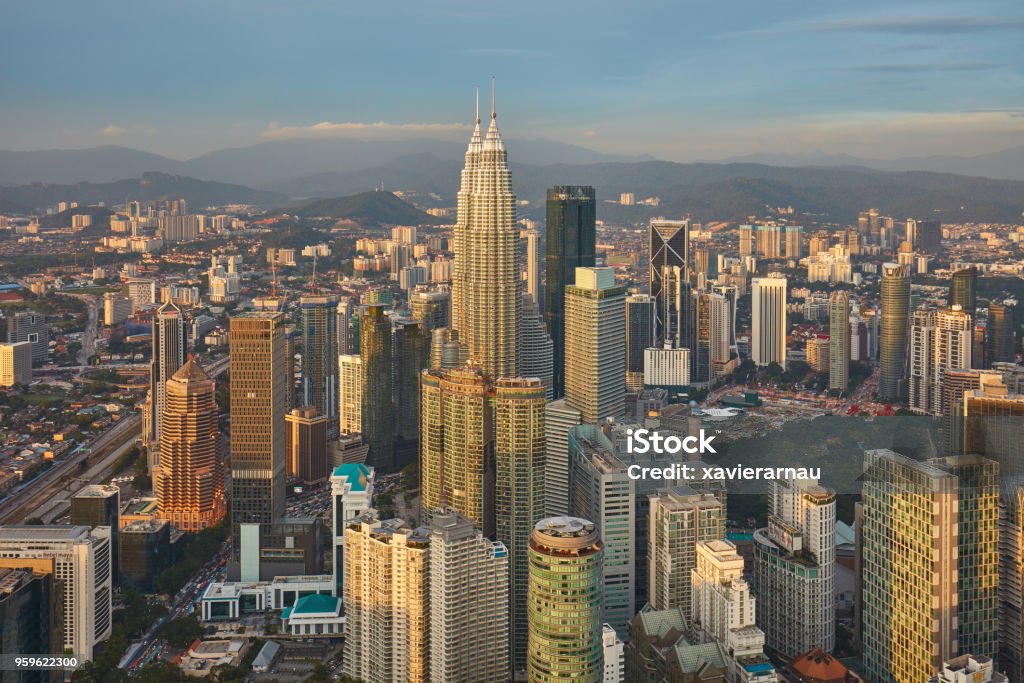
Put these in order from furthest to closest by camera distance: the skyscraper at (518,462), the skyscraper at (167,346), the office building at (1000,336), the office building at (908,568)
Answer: the office building at (1000,336) < the skyscraper at (167,346) < the skyscraper at (518,462) < the office building at (908,568)

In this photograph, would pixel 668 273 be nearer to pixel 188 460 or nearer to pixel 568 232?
pixel 568 232

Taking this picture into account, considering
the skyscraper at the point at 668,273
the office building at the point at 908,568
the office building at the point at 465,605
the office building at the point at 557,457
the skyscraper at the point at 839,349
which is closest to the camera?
the office building at the point at 908,568

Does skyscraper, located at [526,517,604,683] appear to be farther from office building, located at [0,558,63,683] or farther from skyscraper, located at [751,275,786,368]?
skyscraper, located at [751,275,786,368]

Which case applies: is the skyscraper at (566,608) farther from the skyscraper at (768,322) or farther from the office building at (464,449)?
the skyscraper at (768,322)

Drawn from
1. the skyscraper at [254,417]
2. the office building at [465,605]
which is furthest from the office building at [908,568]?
the skyscraper at [254,417]

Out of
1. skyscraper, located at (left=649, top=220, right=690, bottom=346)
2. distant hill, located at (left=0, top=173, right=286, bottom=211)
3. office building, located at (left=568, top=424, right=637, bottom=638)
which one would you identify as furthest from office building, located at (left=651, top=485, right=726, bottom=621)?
skyscraper, located at (left=649, top=220, right=690, bottom=346)

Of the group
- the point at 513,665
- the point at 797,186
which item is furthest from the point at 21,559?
the point at 797,186

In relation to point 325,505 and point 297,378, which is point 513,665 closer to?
point 325,505
